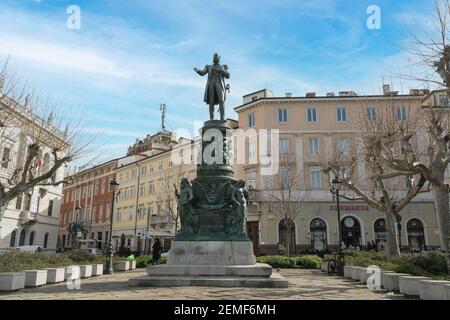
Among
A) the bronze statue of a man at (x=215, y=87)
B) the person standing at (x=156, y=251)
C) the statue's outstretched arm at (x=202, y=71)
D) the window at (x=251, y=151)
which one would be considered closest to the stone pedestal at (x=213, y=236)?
the bronze statue of a man at (x=215, y=87)

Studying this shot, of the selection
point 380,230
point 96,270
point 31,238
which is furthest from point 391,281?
point 31,238

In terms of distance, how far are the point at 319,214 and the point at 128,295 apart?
31726mm

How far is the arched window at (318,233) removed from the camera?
3819 centimetres

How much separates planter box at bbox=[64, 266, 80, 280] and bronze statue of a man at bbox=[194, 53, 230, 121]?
7.98 metres

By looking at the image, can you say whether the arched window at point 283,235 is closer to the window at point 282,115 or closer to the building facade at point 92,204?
the window at point 282,115

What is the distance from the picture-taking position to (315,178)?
4006cm

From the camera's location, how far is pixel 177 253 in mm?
12398

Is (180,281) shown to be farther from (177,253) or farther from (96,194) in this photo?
(96,194)

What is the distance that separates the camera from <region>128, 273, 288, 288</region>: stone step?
10734mm

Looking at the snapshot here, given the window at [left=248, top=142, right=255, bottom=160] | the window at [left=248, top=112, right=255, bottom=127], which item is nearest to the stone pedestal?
the window at [left=248, top=142, right=255, bottom=160]

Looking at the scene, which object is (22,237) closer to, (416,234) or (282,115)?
(282,115)

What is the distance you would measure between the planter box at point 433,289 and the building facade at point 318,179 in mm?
27645

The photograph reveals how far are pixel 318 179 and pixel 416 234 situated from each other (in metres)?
10.9
